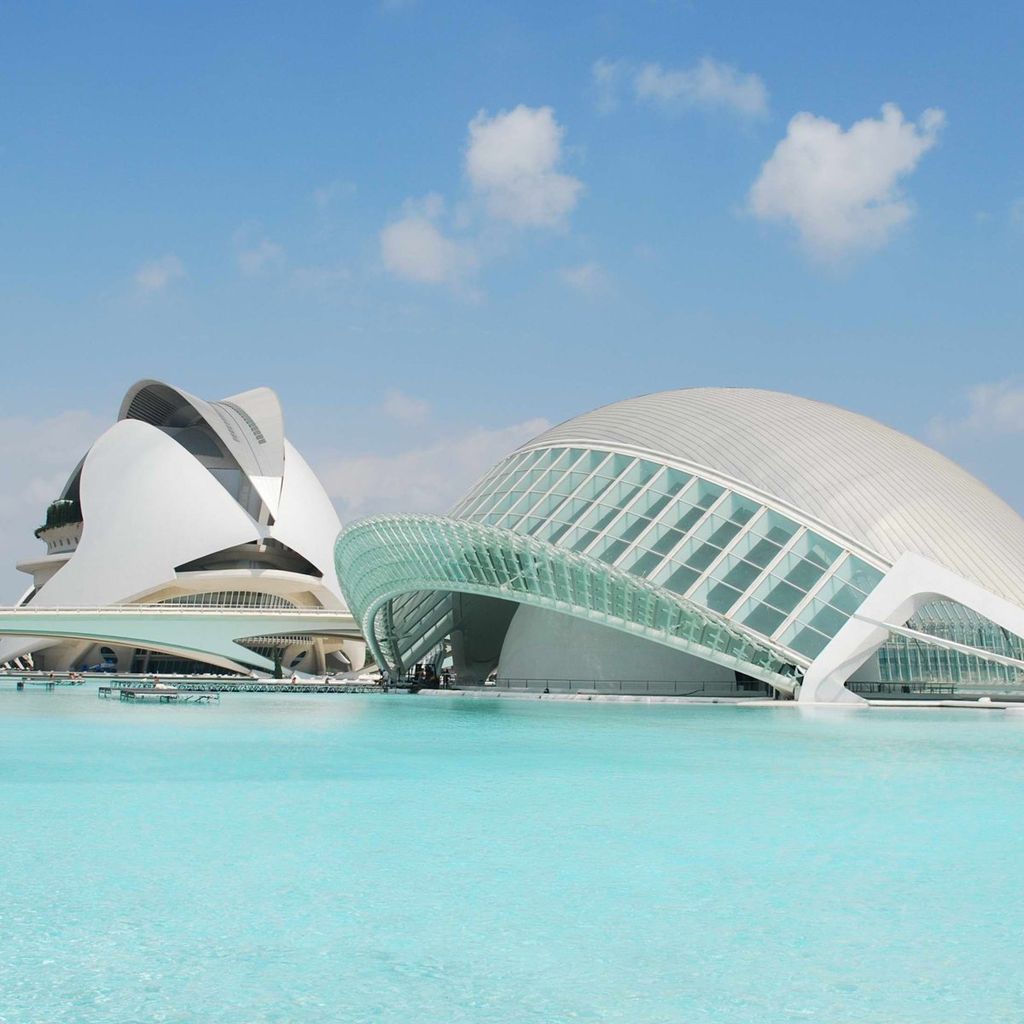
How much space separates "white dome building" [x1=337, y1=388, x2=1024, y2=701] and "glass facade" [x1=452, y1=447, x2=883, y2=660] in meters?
0.06

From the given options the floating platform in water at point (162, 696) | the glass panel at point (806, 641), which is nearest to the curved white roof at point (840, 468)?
the glass panel at point (806, 641)

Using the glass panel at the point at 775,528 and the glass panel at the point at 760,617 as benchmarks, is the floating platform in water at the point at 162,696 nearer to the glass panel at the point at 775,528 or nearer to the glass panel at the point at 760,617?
the glass panel at the point at 760,617

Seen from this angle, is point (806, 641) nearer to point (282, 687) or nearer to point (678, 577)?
point (678, 577)

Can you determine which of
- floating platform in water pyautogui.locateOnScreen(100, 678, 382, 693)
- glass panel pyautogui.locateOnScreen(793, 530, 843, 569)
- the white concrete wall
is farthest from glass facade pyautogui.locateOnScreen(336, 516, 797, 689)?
the white concrete wall

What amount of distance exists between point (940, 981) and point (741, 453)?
31.5 meters

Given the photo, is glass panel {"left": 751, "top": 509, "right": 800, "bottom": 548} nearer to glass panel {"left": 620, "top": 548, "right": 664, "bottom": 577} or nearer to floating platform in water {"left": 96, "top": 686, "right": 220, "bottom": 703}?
glass panel {"left": 620, "top": 548, "right": 664, "bottom": 577}

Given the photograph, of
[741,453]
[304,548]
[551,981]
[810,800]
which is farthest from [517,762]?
[304,548]

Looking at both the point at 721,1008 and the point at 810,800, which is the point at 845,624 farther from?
the point at 721,1008

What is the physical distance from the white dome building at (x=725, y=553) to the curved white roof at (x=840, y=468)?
3.4 inches

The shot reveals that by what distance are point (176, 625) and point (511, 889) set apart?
5874 cm

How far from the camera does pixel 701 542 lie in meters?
33.9

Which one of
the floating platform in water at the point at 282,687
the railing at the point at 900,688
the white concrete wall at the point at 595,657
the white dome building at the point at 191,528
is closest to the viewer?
the railing at the point at 900,688

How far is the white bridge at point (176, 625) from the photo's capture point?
63.1m

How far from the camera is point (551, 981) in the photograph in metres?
6.49
